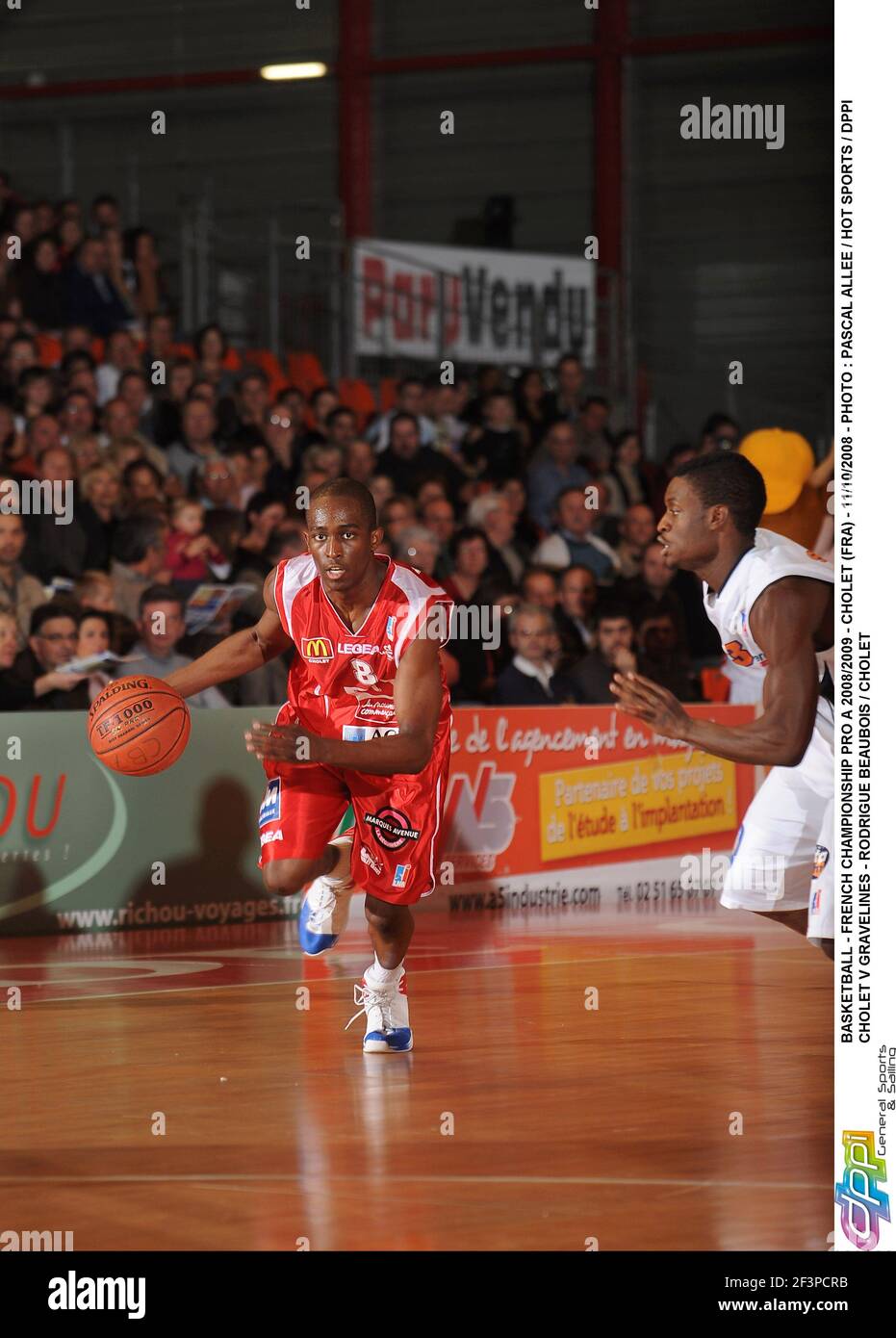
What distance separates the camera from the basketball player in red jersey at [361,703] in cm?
618

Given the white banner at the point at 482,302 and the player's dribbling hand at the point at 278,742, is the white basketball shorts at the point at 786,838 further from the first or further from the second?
the white banner at the point at 482,302

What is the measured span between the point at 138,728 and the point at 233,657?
1.40 feet

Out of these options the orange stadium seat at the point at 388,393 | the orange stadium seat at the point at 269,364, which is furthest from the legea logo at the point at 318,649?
the orange stadium seat at the point at 388,393

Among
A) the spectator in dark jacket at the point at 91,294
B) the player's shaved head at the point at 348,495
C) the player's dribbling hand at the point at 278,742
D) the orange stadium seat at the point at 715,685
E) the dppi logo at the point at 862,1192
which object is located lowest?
the dppi logo at the point at 862,1192

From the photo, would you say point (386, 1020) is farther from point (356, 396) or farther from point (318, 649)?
point (356, 396)

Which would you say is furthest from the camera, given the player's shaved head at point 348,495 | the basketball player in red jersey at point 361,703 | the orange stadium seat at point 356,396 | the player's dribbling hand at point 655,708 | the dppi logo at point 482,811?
the orange stadium seat at point 356,396

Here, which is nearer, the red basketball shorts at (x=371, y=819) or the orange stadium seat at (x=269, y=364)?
the red basketball shorts at (x=371, y=819)

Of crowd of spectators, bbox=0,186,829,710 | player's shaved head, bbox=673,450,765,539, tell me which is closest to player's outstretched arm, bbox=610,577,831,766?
player's shaved head, bbox=673,450,765,539

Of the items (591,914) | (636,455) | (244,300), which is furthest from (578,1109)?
(244,300)

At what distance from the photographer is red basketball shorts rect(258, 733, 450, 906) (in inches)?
256

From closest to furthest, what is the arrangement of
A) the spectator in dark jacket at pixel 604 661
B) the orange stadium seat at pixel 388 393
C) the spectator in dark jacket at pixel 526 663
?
1. the spectator in dark jacket at pixel 526 663
2. the spectator in dark jacket at pixel 604 661
3. the orange stadium seat at pixel 388 393

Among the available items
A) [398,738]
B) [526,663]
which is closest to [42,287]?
[526,663]

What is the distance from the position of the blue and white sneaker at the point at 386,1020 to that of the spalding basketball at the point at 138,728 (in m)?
1.10

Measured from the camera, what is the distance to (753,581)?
5367 mm
